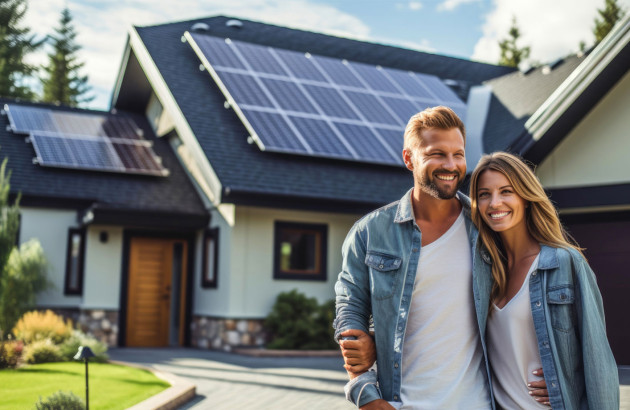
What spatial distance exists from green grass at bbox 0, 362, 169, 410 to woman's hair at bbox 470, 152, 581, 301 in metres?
5.42

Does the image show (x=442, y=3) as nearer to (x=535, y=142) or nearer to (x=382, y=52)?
(x=382, y=52)

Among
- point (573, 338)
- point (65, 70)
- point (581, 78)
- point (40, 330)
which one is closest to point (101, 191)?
point (40, 330)

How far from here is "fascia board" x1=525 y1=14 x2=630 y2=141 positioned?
7.76 metres

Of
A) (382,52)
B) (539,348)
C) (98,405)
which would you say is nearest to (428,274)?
(539,348)

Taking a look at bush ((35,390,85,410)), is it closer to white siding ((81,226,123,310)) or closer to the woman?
the woman

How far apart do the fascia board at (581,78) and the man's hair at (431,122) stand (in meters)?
5.53

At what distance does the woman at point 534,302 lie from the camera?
2.86m

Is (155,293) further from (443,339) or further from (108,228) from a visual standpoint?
(443,339)

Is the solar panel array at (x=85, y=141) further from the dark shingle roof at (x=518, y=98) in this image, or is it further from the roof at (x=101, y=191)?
the dark shingle roof at (x=518, y=98)

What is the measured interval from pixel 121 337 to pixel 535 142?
10678 mm

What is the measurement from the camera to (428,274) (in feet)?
9.80

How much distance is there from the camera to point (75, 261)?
52.5 ft

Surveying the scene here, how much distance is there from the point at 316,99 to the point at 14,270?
26.1ft

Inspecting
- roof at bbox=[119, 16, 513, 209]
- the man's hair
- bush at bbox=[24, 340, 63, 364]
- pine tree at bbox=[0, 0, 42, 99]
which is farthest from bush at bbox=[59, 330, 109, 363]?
pine tree at bbox=[0, 0, 42, 99]
